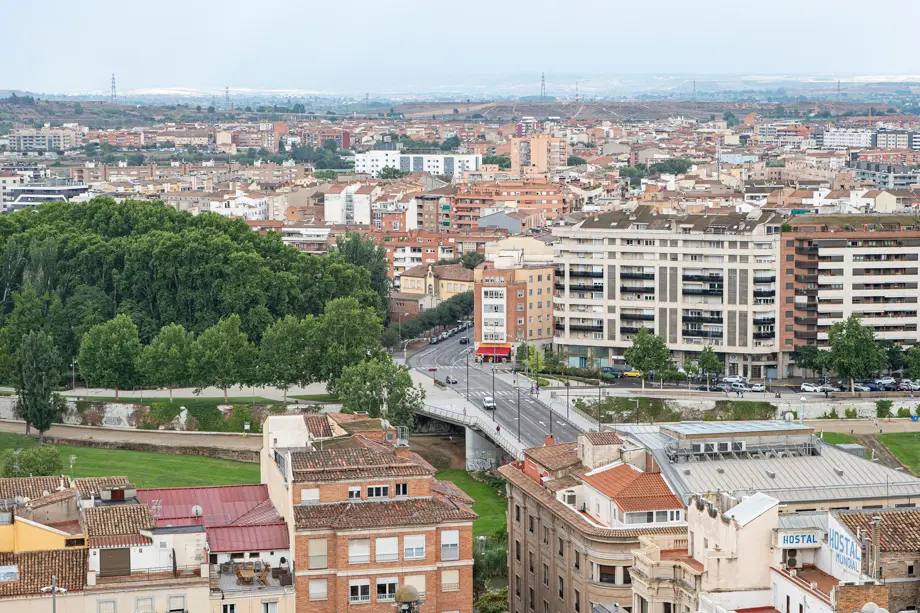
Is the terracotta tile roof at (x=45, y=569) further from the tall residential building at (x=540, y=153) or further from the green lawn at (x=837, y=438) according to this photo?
the tall residential building at (x=540, y=153)

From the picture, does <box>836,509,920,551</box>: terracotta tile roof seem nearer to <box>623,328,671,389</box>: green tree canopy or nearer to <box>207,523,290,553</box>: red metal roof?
<box>207,523,290,553</box>: red metal roof

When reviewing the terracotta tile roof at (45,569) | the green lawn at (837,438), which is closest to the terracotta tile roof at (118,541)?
the terracotta tile roof at (45,569)

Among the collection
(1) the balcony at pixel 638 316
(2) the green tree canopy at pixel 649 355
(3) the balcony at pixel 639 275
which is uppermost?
(3) the balcony at pixel 639 275


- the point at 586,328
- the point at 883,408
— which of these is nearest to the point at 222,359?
the point at 586,328

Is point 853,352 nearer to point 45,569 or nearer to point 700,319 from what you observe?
point 700,319

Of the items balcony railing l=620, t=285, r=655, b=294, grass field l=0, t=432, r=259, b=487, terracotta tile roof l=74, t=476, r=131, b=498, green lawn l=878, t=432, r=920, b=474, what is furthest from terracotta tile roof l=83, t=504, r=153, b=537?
balcony railing l=620, t=285, r=655, b=294

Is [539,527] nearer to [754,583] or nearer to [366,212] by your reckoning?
[754,583]
